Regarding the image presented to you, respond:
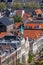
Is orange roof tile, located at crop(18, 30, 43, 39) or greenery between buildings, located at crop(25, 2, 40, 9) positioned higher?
orange roof tile, located at crop(18, 30, 43, 39)

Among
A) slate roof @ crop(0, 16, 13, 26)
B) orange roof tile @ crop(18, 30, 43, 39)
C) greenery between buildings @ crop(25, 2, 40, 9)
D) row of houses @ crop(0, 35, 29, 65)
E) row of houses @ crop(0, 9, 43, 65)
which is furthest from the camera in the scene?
A: greenery between buildings @ crop(25, 2, 40, 9)

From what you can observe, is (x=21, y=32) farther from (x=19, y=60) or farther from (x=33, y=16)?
(x=33, y=16)

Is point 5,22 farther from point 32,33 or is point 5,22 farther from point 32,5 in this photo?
point 32,5

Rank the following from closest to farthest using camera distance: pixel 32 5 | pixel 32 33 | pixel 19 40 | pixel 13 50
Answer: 1. pixel 13 50
2. pixel 19 40
3. pixel 32 33
4. pixel 32 5

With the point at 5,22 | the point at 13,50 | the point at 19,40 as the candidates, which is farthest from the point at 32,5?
the point at 13,50

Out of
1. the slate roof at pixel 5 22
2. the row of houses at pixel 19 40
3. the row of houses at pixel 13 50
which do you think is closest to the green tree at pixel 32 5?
the row of houses at pixel 19 40

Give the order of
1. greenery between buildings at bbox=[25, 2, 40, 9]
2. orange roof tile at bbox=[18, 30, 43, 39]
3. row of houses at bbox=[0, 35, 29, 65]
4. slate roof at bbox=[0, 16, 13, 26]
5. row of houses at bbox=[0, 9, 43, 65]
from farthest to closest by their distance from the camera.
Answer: greenery between buildings at bbox=[25, 2, 40, 9]
slate roof at bbox=[0, 16, 13, 26]
orange roof tile at bbox=[18, 30, 43, 39]
row of houses at bbox=[0, 9, 43, 65]
row of houses at bbox=[0, 35, 29, 65]

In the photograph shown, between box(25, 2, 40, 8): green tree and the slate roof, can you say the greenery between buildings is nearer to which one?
box(25, 2, 40, 8): green tree

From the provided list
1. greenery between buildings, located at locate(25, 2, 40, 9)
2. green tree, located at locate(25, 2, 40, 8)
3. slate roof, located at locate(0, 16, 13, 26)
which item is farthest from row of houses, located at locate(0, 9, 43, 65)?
green tree, located at locate(25, 2, 40, 8)

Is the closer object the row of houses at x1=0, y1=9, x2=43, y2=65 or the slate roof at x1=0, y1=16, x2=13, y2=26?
the row of houses at x1=0, y1=9, x2=43, y2=65

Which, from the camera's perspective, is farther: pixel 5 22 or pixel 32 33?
pixel 5 22

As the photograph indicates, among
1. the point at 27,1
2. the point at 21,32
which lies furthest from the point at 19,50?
the point at 27,1

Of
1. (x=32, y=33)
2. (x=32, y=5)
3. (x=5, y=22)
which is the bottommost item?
(x=32, y=5)
